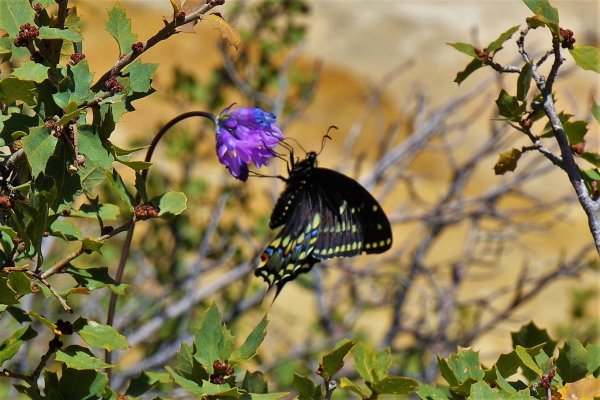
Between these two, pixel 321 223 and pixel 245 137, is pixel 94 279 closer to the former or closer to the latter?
pixel 245 137

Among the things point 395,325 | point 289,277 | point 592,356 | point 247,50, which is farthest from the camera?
point 247,50

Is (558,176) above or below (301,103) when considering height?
above

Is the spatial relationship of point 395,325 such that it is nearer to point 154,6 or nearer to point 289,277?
point 289,277

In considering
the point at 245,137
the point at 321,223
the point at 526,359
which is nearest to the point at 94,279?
the point at 245,137

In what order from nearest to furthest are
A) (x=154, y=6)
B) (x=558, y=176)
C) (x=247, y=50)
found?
(x=247, y=50) < (x=558, y=176) < (x=154, y=6)

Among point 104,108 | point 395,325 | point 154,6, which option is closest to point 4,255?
point 104,108

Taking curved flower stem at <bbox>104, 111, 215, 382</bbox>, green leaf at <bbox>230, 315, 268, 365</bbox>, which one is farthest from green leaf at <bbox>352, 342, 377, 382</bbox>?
curved flower stem at <bbox>104, 111, 215, 382</bbox>

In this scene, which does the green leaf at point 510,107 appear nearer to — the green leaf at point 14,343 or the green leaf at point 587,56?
the green leaf at point 587,56
